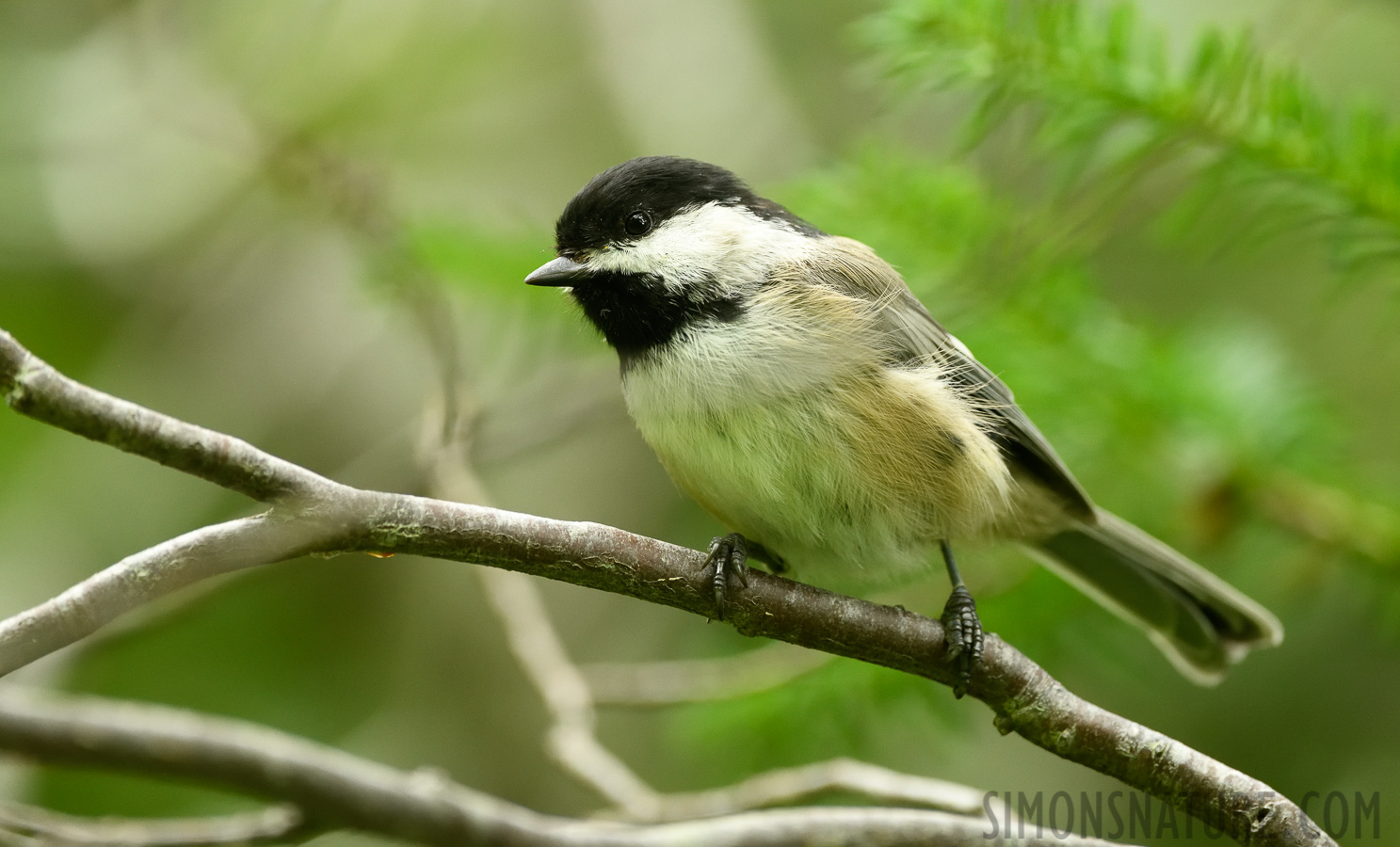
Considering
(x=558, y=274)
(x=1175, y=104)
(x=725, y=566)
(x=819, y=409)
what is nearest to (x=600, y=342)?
(x=558, y=274)

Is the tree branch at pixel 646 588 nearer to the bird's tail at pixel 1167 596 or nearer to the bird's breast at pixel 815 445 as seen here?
the bird's breast at pixel 815 445

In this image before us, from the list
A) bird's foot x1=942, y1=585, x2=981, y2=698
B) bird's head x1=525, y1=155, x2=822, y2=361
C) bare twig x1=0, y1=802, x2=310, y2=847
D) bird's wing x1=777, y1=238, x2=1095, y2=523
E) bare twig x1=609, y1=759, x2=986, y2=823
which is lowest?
bare twig x1=609, y1=759, x2=986, y2=823

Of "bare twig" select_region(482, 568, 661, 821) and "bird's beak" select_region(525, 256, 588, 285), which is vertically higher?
"bird's beak" select_region(525, 256, 588, 285)

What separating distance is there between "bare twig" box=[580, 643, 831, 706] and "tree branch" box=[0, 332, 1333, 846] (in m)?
0.48

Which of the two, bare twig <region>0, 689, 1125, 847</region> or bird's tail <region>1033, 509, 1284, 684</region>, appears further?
bird's tail <region>1033, 509, 1284, 684</region>

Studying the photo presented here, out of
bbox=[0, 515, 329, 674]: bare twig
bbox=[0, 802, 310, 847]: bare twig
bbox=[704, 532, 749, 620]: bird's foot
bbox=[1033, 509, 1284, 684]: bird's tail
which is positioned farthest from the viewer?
bbox=[1033, 509, 1284, 684]: bird's tail

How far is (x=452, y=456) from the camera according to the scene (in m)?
2.19

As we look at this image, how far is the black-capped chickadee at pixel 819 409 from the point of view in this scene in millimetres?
1845

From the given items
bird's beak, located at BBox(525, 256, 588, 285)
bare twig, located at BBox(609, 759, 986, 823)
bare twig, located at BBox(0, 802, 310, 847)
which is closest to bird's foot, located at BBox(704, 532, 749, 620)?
bare twig, located at BBox(609, 759, 986, 823)

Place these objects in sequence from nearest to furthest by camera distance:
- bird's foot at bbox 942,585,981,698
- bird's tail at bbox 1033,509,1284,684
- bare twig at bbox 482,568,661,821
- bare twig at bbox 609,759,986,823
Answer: bird's foot at bbox 942,585,981,698 < bare twig at bbox 609,759,986,823 < bare twig at bbox 482,568,661,821 < bird's tail at bbox 1033,509,1284,684

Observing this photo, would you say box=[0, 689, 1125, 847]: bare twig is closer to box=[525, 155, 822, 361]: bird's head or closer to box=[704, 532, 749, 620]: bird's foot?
box=[704, 532, 749, 620]: bird's foot

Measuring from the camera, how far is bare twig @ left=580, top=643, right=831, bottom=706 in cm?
208

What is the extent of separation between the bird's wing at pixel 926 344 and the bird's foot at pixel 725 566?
614 mm

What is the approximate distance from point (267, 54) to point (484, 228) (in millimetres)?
1655
